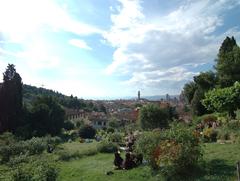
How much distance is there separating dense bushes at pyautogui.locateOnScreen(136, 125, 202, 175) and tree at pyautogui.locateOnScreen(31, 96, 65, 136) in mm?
38260

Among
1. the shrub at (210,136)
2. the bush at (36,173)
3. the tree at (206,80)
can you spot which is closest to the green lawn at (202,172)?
the shrub at (210,136)

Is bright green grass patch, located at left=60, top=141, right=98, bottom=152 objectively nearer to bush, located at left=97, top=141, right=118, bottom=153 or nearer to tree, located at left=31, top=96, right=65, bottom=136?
bush, located at left=97, top=141, right=118, bottom=153

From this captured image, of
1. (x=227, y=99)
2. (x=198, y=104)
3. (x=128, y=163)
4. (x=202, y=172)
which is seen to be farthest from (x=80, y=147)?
(x=202, y=172)

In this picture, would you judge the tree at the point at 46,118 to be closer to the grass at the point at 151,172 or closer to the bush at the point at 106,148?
the bush at the point at 106,148

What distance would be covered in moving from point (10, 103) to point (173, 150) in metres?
40.3

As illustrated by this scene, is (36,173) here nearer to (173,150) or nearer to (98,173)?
(173,150)

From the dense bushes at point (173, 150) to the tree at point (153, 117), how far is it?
1866 centimetres

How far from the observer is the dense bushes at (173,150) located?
15.3m

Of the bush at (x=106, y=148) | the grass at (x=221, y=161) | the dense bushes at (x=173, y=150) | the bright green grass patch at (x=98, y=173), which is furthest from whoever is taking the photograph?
the bush at (x=106, y=148)

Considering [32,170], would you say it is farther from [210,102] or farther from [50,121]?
[50,121]

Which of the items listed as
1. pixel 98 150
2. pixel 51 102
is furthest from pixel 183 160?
Result: pixel 51 102

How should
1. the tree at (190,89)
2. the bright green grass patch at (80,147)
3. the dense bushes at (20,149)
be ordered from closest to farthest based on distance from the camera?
the dense bushes at (20,149) → the bright green grass patch at (80,147) → the tree at (190,89)

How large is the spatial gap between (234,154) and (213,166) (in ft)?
5.67

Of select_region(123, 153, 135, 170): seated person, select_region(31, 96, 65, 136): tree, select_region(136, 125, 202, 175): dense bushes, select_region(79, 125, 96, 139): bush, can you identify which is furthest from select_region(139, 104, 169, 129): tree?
select_region(31, 96, 65, 136): tree
